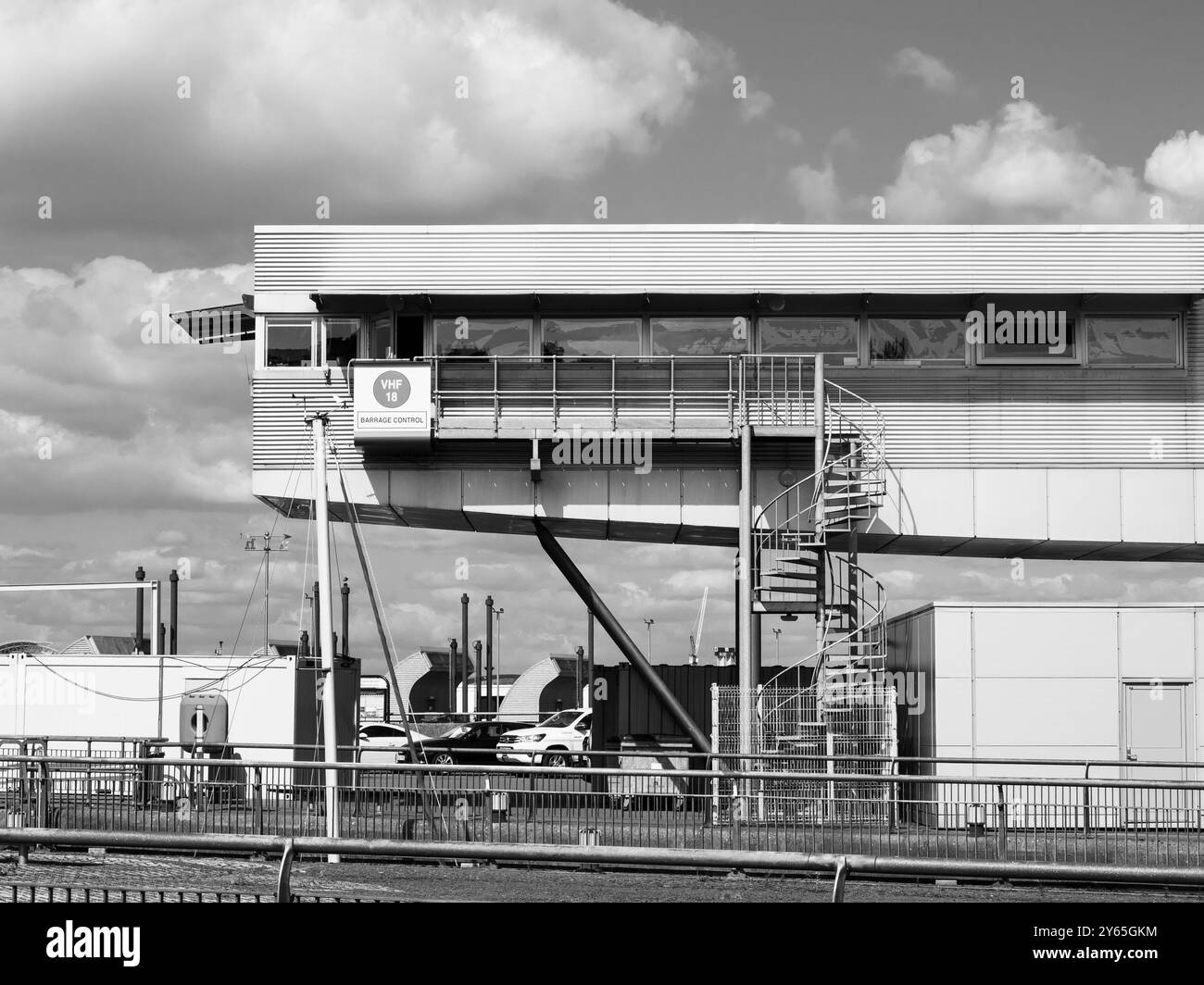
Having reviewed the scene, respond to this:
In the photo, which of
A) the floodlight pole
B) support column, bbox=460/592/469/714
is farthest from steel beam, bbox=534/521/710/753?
support column, bbox=460/592/469/714

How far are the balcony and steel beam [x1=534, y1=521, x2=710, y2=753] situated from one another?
233 centimetres

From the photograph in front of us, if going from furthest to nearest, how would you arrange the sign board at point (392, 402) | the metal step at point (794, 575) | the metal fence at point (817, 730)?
1. the sign board at point (392, 402)
2. the metal step at point (794, 575)
3. the metal fence at point (817, 730)

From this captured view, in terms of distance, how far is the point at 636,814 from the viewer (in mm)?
19047

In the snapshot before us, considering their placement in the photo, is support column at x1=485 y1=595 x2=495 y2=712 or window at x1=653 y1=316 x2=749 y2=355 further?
support column at x1=485 y1=595 x2=495 y2=712

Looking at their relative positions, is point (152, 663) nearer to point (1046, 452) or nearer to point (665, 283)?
point (665, 283)

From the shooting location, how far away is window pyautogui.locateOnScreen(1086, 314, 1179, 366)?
28078 millimetres

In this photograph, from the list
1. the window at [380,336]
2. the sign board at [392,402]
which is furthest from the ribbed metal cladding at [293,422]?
the sign board at [392,402]

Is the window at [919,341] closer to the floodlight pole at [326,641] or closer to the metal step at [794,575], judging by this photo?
the metal step at [794,575]

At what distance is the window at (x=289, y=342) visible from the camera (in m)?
28.5

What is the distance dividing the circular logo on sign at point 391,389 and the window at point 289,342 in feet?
6.41

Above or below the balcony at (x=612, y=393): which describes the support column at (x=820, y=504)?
below

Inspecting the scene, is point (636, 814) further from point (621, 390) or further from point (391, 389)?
point (391, 389)

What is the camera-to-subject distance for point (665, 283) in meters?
27.9

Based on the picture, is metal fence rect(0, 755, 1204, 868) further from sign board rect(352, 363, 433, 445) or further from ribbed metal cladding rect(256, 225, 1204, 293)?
ribbed metal cladding rect(256, 225, 1204, 293)
